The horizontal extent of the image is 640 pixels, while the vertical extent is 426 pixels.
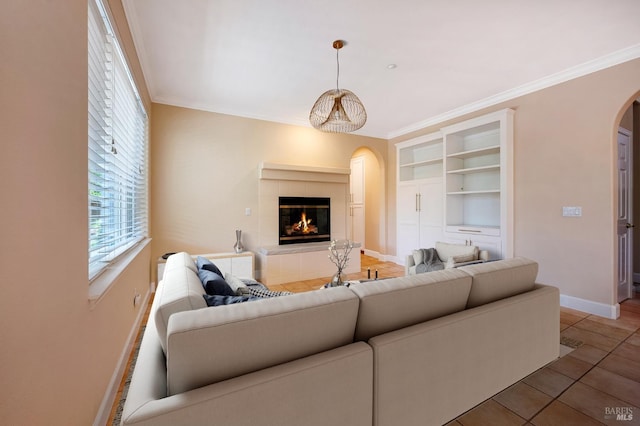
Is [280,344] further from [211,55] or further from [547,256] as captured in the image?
→ [547,256]

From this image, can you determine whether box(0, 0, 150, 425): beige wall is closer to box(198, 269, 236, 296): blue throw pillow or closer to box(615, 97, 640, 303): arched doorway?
box(198, 269, 236, 296): blue throw pillow

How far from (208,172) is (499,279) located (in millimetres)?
3859

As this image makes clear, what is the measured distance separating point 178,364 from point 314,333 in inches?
18.5

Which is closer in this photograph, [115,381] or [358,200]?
[115,381]

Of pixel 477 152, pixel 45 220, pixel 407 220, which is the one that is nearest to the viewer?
pixel 45 220

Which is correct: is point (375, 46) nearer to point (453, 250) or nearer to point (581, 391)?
point (453, 250)

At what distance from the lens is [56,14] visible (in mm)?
1051

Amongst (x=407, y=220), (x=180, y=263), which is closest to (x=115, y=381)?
(x=180, y=263)

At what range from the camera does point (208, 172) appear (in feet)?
13.6

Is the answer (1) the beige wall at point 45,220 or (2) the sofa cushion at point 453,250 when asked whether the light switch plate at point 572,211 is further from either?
(1) the beige wall at point 45,220

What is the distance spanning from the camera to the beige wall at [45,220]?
787 millimetres

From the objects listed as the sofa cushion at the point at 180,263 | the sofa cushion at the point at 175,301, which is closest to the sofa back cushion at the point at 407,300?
the sofa cushion at the point at 175,301

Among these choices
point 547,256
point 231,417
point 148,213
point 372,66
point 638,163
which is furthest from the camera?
point 638,163

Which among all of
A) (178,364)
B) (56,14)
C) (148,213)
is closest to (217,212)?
(148,213)
